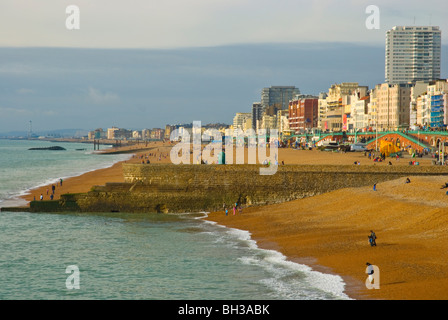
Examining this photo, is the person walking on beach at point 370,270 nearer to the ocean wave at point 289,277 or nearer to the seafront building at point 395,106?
the ocean wave at point 289,277

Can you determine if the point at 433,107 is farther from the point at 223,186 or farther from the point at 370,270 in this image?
the point at 370,270

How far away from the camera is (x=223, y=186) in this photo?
46000 millimetres

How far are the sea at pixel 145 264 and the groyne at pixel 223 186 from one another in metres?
3.35

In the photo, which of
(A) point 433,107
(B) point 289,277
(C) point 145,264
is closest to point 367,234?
(B) point 289,277

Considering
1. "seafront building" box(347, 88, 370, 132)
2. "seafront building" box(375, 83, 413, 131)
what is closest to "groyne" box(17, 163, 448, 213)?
"seafront building" box(375, 83, 413, 131)

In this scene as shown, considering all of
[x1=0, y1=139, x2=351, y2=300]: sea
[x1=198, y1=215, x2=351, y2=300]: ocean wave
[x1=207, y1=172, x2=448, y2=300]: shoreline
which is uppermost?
[x1=207, y1=172, x2=448, y2=300]: shoreline

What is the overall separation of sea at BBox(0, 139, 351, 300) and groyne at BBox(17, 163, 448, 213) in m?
3.35

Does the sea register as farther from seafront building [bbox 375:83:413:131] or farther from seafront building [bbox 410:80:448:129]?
seafront building [bbox 375:83:413:131]

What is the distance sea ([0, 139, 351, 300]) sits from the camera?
24.0 meters

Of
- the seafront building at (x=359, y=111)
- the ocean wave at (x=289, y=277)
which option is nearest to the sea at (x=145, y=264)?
the ocean wave at (x=289, y=277)

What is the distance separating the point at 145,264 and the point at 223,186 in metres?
17.5

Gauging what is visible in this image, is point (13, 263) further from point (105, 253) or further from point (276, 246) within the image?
point (276, 246)

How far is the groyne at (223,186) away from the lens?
45469 millimetres
